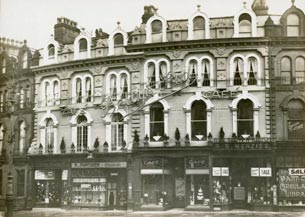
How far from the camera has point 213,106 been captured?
44.4 ft

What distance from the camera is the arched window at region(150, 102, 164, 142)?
45.2 feet

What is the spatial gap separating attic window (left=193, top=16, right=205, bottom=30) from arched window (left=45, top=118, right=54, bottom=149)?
5.72 metres

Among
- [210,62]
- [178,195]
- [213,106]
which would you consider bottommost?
[178,195]

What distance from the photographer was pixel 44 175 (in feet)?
51.4

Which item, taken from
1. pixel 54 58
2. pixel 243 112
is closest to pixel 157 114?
pixel 243 112

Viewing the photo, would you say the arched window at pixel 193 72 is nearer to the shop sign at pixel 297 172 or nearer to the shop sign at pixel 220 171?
the shop sign at pixel 220 171

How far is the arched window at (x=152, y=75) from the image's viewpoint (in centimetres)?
1353

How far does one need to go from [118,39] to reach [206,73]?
3.16m

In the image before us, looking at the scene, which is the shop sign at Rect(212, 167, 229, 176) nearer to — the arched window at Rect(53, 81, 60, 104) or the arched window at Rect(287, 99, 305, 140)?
the arched window at Rect(287, 99, 305, 140)

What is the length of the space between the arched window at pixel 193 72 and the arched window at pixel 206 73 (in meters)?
0.25

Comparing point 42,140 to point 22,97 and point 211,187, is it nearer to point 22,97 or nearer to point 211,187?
point 22,97

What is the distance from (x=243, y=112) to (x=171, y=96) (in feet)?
7.44

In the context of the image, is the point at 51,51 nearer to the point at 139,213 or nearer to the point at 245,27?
the point at 139,213

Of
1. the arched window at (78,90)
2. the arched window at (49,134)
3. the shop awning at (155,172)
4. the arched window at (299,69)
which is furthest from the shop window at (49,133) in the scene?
the arched window at (299,69)
